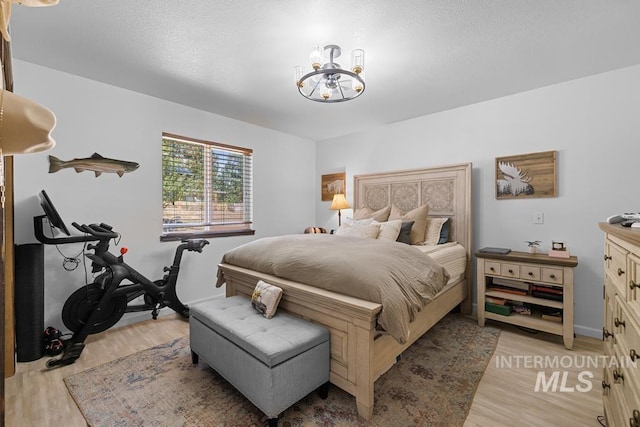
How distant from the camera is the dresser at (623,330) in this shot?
0.96m

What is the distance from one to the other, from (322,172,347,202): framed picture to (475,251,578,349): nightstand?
2.35 metres

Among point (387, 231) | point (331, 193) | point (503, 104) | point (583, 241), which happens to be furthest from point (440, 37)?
point (331, 193)

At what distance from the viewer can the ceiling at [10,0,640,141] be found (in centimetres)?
181

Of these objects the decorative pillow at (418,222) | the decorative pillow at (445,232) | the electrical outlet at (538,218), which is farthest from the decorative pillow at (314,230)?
the electrical outlet at (538,218)

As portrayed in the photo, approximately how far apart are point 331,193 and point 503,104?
265cm

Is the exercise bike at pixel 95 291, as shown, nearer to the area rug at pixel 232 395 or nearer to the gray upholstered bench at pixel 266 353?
the area rug at pixel 232 395

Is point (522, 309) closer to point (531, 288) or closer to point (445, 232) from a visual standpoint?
point (531, 288)

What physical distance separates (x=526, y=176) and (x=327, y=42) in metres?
2.45

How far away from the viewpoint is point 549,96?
2877 millimetres

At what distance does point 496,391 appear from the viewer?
74.9 inches

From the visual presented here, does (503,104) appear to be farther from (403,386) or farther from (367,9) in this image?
(403,386)

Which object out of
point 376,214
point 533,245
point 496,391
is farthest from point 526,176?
point 496,391

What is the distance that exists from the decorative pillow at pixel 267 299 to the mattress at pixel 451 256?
1466 millimetres

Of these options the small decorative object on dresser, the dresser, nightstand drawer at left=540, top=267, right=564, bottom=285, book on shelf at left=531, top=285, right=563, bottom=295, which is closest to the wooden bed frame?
the small decorative object on dresser
